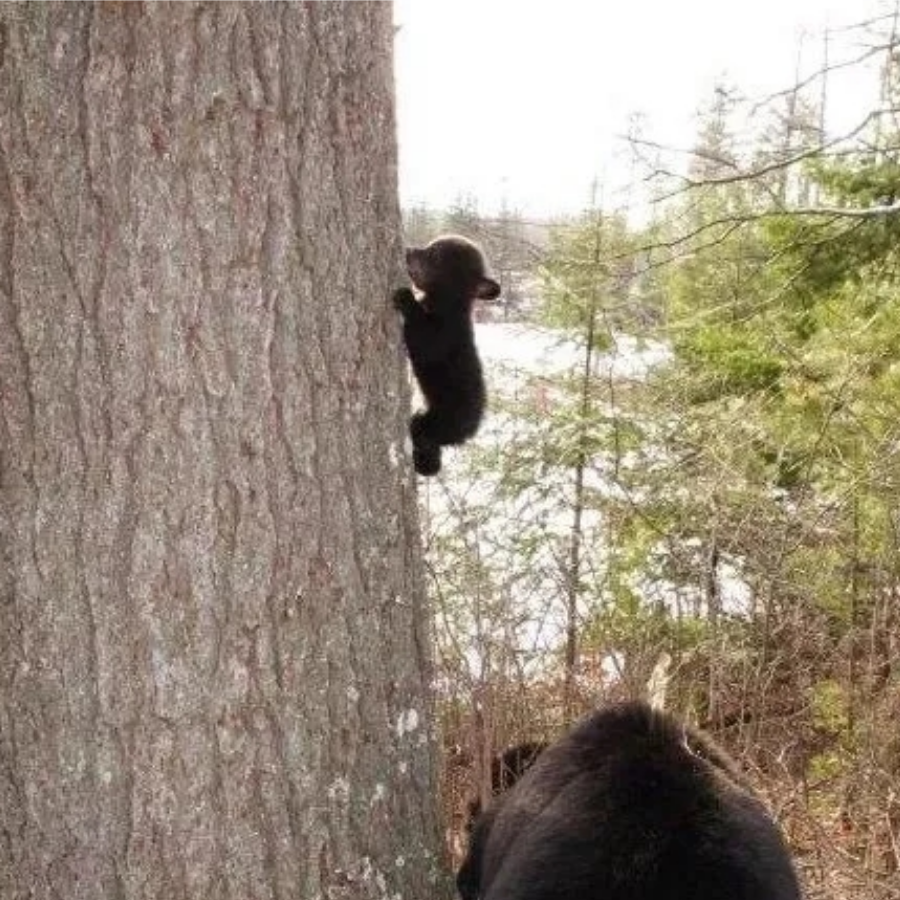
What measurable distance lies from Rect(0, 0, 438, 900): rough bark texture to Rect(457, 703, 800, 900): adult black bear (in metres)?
0.48

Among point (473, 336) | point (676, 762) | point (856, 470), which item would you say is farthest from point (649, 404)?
point (676, 762)

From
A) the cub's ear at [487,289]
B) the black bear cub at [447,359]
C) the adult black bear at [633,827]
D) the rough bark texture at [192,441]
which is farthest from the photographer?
the cub's ear at [487,289]

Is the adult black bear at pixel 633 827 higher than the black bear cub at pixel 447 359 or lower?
lower

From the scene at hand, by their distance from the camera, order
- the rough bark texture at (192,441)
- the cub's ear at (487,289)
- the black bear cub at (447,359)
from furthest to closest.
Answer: the cub's ear at (487,289)
the black bear cub at (447,359)
the rough bark texture at (192,441)

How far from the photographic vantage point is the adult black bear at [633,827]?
8.85 feet

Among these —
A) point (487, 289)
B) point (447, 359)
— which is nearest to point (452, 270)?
point (487, 289)

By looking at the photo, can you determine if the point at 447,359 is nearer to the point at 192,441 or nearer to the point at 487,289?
the point at 487,289

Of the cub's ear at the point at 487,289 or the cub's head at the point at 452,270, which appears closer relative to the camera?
the cub's head at the point at 452,270

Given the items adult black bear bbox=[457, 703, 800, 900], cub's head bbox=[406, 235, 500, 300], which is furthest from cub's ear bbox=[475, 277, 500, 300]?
adult black bear bbox=[457, 703, 800, 900]

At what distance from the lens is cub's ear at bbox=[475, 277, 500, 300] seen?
4629mm

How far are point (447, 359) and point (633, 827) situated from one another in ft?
6.60

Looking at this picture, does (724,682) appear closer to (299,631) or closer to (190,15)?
(299,631)

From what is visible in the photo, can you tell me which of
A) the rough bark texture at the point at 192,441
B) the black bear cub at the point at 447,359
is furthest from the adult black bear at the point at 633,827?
the black bear cub at the point at 447,359

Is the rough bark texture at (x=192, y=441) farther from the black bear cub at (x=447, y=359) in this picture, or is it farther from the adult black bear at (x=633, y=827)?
the black bear cub at (x=447, y=359)
